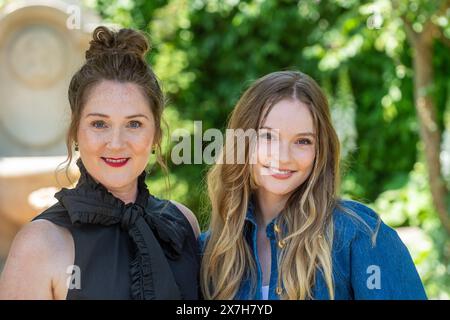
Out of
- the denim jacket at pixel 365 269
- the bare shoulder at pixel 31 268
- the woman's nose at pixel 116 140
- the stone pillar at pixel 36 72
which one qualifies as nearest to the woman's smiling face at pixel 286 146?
the denim jacket at pixel 365 269

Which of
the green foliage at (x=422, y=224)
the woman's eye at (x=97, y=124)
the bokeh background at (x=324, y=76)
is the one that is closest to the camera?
the woman's eye at (x=97, y=124)

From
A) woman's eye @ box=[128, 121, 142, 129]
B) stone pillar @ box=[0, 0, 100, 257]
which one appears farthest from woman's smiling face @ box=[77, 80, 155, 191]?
stone pillar @ box=[0, 0, 100, 257]

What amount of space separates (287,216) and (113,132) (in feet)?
2.10

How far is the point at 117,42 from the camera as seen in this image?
2.39 meters

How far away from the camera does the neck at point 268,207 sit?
2.54 metres

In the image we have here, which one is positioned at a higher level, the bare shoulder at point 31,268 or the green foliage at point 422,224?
the green foliage at point 422,224

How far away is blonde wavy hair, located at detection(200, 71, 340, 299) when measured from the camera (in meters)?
2.32

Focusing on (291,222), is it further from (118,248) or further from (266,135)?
(118,248)

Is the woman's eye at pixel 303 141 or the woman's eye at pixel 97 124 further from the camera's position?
the woman's eye at pixel 303 141

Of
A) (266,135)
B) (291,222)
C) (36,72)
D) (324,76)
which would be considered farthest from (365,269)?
(324,76)

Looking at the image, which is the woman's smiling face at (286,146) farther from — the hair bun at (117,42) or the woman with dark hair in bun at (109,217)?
the hair bun at (117,42)

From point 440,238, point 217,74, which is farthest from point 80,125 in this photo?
point 217,74

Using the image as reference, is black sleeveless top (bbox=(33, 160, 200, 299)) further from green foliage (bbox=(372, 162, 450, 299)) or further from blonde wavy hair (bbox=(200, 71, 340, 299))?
green foliage (bbox=(372, 162, 450, 299))
